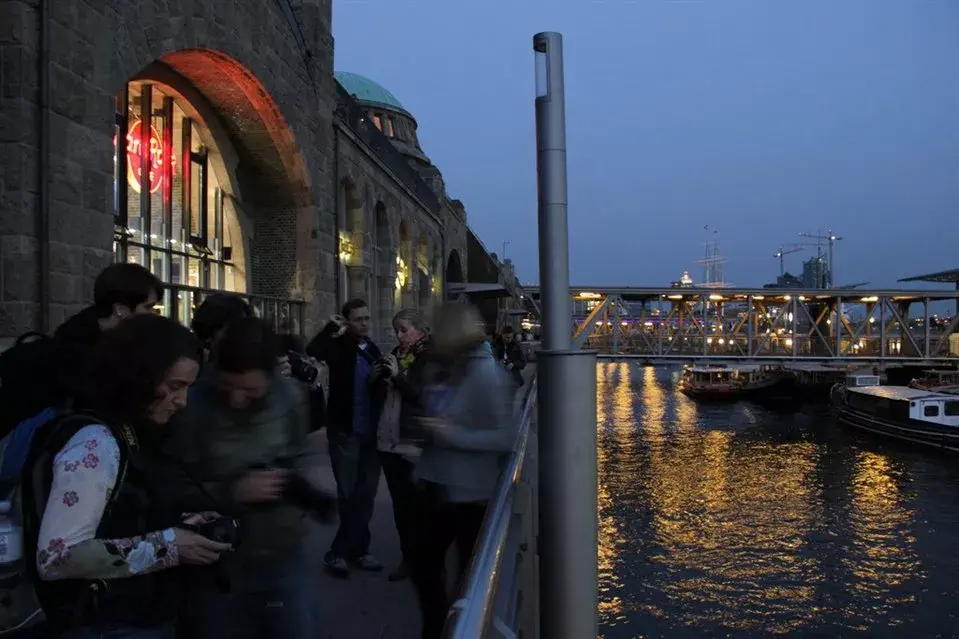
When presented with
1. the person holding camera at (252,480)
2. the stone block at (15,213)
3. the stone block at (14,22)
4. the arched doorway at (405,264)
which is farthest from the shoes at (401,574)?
the arched doorway at (405,264)

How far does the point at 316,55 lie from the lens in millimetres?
15531

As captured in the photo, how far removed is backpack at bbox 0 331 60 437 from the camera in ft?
7.94

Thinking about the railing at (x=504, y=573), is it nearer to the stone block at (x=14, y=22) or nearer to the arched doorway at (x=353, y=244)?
the stone block at (x=14, y=22)

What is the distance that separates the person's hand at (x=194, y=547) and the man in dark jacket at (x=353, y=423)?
3142 mm

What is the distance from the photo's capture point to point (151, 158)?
12.7m

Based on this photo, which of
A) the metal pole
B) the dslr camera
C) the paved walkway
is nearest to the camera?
the dslr camera

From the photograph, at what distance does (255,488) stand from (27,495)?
0.72m

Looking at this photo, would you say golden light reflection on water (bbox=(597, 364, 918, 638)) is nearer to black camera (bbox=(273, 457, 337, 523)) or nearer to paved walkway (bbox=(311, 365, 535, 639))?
paved walkway (bbox=(311, 365, 535, 639))

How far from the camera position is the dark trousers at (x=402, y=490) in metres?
4.97

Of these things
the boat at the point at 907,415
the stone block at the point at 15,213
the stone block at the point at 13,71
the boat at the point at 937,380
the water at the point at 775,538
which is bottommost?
the water at the point at 775,538

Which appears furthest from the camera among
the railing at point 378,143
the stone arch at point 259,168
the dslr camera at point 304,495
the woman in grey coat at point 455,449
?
the railing at point 378,143

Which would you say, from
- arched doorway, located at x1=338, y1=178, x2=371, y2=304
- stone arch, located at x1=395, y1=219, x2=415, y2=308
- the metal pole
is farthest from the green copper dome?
the metal pole

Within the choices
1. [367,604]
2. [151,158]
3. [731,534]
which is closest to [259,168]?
[151,158]

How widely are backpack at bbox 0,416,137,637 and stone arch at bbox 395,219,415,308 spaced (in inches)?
943
